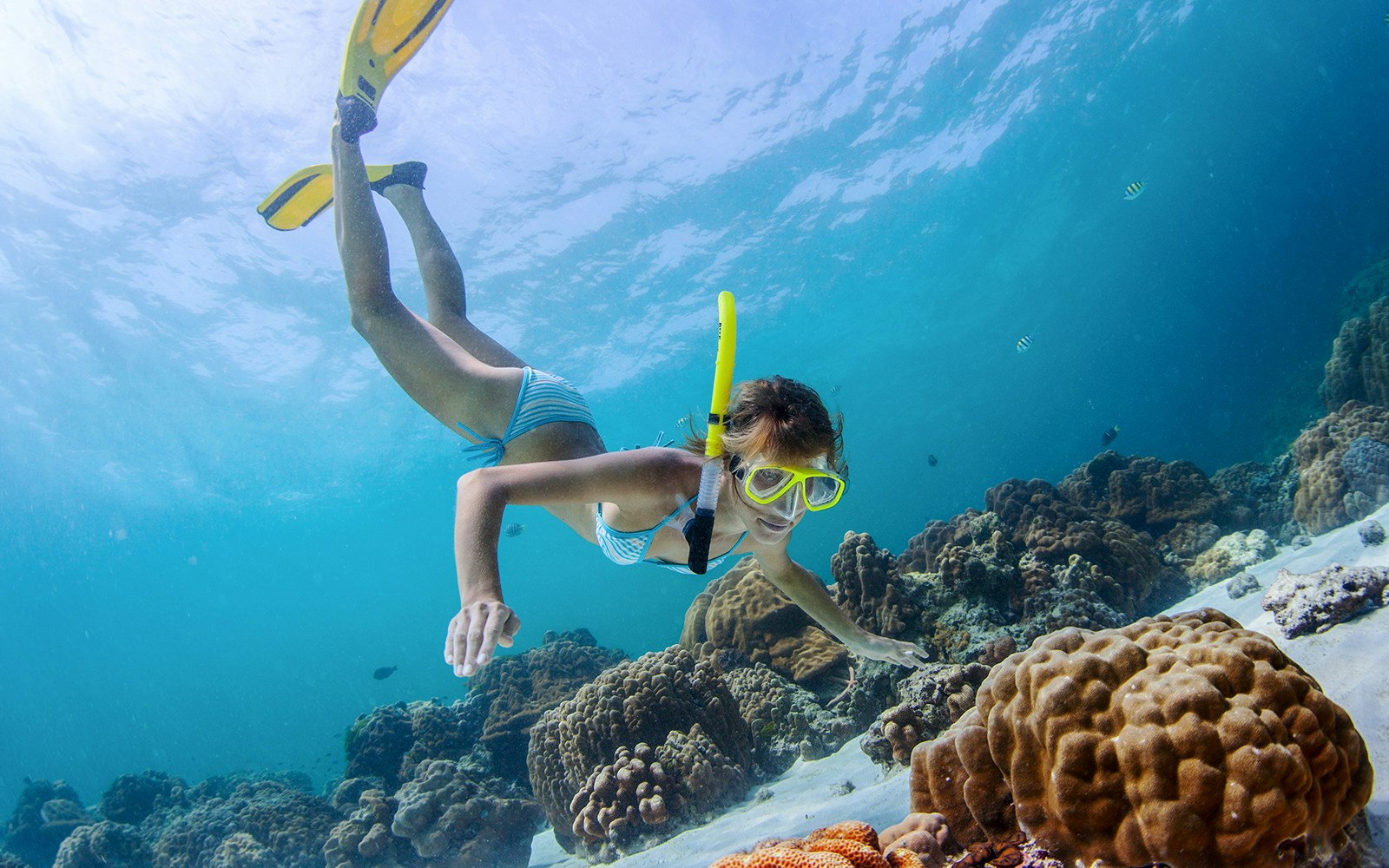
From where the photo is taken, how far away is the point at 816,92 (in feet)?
71.2

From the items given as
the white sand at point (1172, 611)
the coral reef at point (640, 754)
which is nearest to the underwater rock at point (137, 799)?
the white sand at point (1172, 611)

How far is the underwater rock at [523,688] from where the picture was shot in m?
9.10

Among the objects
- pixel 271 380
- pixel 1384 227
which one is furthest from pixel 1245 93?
pixel 271 380

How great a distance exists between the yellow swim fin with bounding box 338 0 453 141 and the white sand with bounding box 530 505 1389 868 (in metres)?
6.09

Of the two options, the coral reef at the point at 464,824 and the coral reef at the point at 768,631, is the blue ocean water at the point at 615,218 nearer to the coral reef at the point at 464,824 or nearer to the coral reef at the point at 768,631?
the coral reef at the point at 768,631

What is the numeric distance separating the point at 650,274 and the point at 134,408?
26.1m

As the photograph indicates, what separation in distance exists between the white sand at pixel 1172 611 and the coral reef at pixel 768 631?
1.24 meters

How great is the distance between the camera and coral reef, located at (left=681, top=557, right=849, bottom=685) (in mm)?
7180

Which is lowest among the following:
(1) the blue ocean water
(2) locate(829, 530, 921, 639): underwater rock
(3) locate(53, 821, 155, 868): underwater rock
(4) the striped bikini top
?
(2) locate(829, 530, 921, 639): underwater rock

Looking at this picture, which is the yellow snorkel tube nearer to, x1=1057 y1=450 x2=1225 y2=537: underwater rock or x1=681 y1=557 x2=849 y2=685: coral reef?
x1=681 y1=557 x2=849 y2=685: coral reef

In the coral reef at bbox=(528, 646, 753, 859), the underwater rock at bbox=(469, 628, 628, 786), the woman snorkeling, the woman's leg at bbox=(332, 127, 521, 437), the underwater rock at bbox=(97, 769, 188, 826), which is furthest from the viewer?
the underwater rock at bbox=(97, 769, 188, 826)

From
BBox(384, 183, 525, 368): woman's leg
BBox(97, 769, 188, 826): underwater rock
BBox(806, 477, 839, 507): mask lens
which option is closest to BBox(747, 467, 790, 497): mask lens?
BBox(806, 477, 839, 507): mask lens

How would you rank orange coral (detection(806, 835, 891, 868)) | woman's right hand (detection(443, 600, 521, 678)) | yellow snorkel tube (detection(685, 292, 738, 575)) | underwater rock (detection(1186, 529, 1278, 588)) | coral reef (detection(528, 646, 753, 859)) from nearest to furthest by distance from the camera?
woman's right hand (detection(443, 600, 521, 678)) < orange coral (detection(806, 835, 891, 868)) < yellow snorkel tube (detection(685, 292, 738, 575)) < coral reef (detection(528, 646, 753, 859)) < underwater rock (detection(1186, 529, 1278, 588))

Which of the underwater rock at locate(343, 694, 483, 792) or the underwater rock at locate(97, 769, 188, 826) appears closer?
the underwater rock at locate(343, 694, 483, 792)
